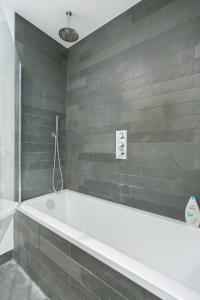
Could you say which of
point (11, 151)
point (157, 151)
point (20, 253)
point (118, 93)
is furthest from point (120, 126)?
point (20, 253)

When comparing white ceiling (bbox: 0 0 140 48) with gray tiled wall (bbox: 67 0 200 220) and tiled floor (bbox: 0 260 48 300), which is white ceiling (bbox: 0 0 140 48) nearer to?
gray tiled wall (bbox: 67 0 200 220)

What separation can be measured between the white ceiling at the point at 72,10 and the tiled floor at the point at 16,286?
284 centimetres

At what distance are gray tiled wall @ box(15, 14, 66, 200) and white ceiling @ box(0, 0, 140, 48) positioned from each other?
0.47ft

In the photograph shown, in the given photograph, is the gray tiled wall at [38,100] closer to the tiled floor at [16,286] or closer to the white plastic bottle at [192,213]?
the tiled floor at [16,286]

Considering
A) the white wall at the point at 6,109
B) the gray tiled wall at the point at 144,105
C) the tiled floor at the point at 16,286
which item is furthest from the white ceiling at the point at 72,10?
the tiled floor at the point at 16,286

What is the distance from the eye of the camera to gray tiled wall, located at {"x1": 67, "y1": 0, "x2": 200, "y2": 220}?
151cm

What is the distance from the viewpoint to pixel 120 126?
198 cm

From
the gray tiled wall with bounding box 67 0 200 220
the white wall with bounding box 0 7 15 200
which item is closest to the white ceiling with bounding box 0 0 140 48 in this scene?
the gray tiled wall with bounding box 67 0 200 220

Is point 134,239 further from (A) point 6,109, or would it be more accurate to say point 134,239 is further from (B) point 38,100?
(B) point 38,100

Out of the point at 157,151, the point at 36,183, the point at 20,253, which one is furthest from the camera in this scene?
the point at 36,183

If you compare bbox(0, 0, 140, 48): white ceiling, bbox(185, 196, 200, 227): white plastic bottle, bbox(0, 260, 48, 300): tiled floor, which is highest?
bbox(0, 0, 140, 48): white ceiling

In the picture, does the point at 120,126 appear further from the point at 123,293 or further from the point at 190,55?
the point at 123,293

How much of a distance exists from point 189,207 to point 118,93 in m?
1.38

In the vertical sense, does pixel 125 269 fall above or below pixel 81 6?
below
